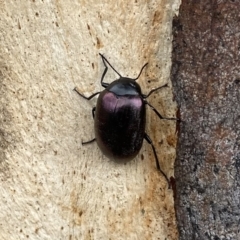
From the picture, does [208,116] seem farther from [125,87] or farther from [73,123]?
[73,123]

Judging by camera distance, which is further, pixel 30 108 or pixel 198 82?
pixel 30 108

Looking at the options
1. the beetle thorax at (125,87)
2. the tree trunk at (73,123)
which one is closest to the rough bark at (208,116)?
the tree trunk at (73,123)

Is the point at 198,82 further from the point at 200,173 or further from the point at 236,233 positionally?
the point at 236,233

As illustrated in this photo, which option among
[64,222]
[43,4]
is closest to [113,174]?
[64,222]

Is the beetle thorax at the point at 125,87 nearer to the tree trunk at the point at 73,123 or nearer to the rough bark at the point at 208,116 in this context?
the tree trunk at the point at 73,123

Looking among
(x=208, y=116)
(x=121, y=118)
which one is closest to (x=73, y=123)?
(x=121, y=118)
